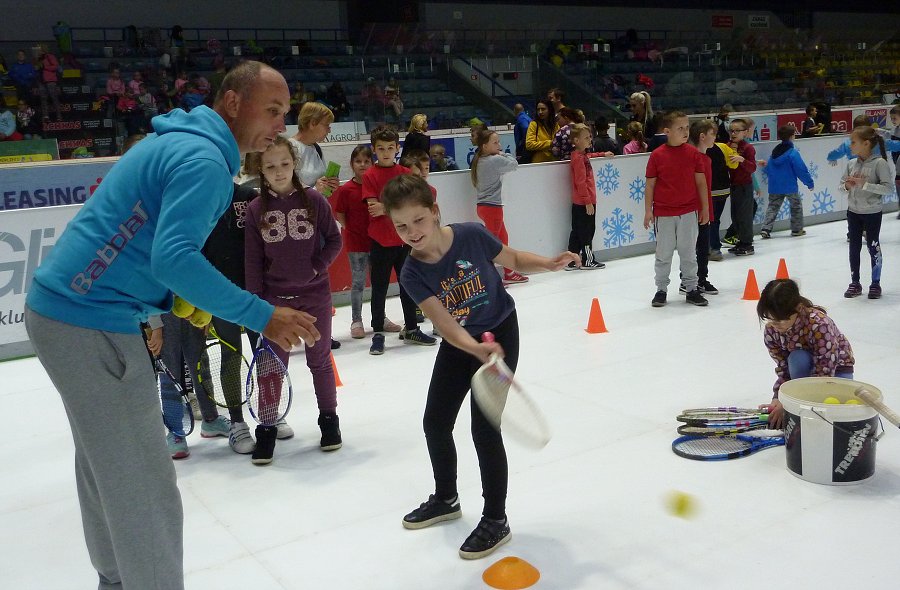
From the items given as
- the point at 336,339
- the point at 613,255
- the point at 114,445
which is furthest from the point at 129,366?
the point at 613,255

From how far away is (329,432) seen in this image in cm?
485

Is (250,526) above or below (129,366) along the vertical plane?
below

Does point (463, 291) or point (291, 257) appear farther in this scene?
point (291, 257)

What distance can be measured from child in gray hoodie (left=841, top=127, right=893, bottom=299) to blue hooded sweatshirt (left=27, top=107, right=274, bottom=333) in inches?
270

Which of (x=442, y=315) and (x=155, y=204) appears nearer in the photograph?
(x=155, y=204)

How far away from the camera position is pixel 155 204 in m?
2.32

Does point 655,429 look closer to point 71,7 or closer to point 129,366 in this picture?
point 129,366

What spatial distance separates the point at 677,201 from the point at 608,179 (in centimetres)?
274

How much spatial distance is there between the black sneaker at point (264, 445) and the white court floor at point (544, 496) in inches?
2.5

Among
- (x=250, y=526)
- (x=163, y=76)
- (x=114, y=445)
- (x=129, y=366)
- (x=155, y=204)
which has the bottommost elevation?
(x=250, y=526)

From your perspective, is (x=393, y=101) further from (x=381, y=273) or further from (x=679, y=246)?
(x=381, y=273)

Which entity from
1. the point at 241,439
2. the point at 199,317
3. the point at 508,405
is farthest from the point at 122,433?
the point at 241,439

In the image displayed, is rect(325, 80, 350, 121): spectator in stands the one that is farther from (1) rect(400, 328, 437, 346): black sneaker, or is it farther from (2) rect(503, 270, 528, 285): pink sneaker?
(1) rect(400, 328, 437, 346): black sneaker

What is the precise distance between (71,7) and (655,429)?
1845cm
